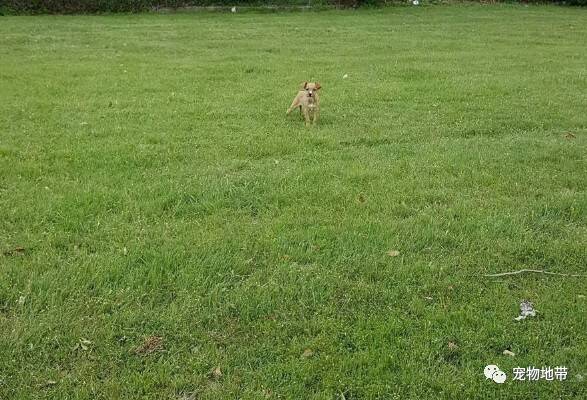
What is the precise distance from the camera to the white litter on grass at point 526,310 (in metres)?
3.58

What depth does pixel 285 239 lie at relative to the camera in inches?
173

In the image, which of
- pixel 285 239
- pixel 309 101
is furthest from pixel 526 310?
pixel 309 101

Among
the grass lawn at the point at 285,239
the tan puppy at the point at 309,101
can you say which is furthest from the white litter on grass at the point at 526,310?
the tan puppy at the point at 309,101

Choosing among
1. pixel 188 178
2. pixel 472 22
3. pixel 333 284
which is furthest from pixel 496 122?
pixel 472 22

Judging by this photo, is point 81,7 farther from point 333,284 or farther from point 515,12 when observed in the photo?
point 333,284

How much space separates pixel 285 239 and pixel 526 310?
1644 mm

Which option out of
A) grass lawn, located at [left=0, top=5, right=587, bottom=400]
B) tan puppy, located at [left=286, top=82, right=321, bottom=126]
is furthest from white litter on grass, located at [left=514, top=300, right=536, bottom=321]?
tan puppy, located at [left=286, top=82, right=321, bottom=126]

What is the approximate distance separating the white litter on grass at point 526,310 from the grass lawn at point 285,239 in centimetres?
6

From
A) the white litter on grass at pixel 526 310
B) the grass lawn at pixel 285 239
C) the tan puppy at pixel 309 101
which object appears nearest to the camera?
the grass lawn at pixel 285 239

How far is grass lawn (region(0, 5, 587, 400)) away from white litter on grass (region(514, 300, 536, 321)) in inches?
2.5

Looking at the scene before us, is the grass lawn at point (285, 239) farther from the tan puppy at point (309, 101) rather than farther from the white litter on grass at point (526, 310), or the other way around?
the tan puppy at point (309, 101)

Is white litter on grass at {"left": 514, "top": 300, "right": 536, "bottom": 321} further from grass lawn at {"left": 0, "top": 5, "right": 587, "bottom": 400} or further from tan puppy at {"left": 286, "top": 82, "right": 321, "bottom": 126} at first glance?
tan puppy at {"left": 286, "top": 82, "right": 321, "bottom": 126}

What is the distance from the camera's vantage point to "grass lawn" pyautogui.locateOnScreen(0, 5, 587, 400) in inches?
124

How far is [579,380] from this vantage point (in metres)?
3.09
